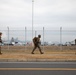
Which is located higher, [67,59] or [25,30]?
[25,30]

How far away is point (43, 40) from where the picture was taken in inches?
1032

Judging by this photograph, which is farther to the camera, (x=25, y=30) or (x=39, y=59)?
(x=25, y=30)

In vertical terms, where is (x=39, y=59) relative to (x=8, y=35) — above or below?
below

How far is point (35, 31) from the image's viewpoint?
2622 centimetres
